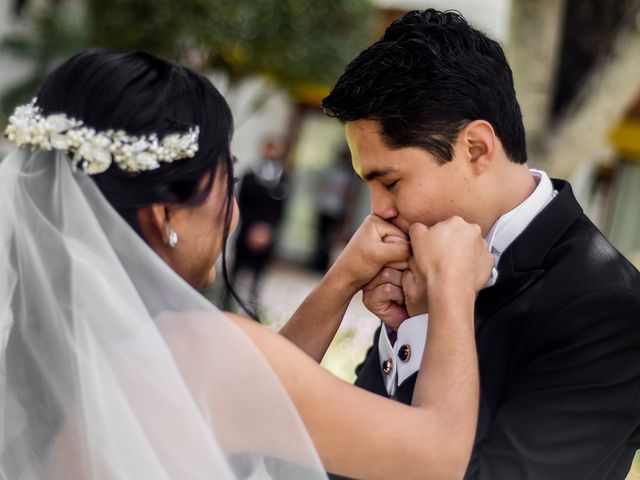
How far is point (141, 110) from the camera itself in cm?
221

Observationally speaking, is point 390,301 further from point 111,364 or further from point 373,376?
point 111,364

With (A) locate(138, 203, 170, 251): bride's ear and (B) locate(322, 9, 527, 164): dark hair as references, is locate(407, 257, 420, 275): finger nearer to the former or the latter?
(B) locate(322, 9, 527, 164): dark hair

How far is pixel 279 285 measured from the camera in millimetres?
13562

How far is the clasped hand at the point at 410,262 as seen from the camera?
227cm

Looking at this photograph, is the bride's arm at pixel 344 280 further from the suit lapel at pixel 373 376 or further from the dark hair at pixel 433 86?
the dark hair at pixel 433 86

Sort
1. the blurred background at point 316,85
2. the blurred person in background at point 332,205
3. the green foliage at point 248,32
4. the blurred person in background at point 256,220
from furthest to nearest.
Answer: the blurred person in background at point 332,205
the green foliage at point 248,32
the blurred person in background at point 256,220
the blurred background at point 316,85

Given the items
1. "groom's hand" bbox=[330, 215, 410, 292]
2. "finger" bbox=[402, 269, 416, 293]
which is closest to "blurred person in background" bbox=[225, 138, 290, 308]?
"groom's hand" bbox=[330, 215, 410, 292]

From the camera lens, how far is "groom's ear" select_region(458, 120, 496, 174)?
2404mm

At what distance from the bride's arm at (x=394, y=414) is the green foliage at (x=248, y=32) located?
9995 millimetres

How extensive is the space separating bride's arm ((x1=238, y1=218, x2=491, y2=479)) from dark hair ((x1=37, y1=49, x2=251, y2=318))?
36 centimetres

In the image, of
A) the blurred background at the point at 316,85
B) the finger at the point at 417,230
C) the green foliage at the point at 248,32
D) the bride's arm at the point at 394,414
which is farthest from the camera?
the green foliage at the point at 248,32

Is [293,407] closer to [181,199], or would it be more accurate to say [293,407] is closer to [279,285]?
[181,199]

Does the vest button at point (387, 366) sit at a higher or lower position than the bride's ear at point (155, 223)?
lower

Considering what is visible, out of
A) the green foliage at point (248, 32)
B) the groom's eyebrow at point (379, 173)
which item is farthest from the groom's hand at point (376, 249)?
the green foliage at point (248, 32)
